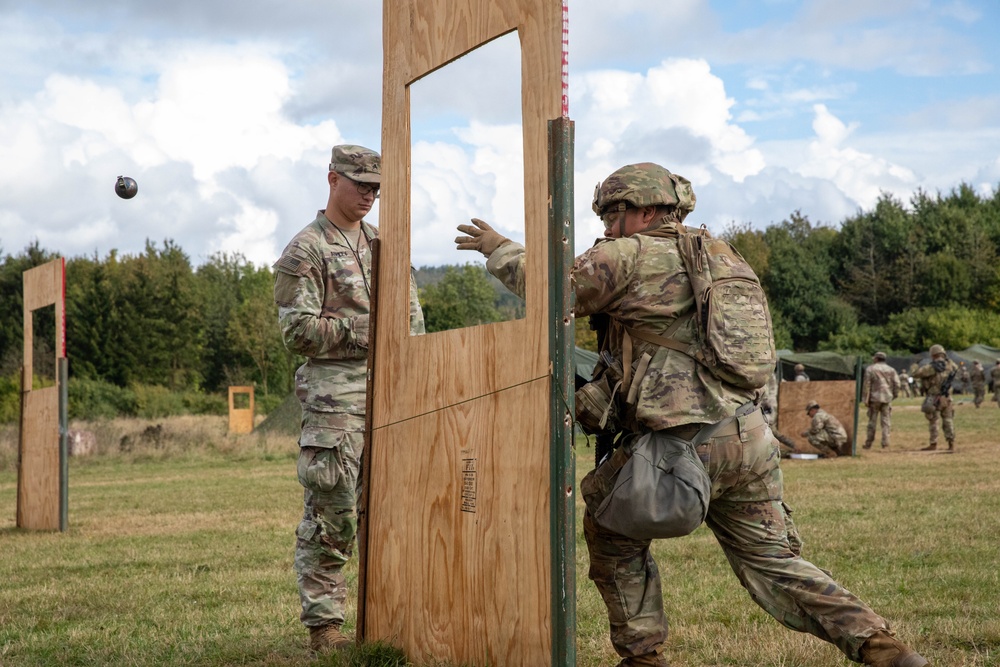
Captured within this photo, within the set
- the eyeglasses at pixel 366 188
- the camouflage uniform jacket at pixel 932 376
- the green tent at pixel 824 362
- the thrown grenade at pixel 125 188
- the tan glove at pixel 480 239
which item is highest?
the thrown grenade at pixel 125 188

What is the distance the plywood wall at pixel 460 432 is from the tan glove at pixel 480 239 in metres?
0.20

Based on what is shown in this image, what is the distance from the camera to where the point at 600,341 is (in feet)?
14.0

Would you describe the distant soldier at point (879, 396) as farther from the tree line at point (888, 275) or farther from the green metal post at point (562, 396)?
the tree line at point (888, 275)

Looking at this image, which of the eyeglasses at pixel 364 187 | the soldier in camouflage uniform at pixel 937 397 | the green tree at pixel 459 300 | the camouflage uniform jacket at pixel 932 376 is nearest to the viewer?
the green tree at pixel 459 300

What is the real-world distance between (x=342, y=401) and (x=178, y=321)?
153ft

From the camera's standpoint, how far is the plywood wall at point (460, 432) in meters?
3.73

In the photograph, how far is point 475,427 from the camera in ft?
13.3

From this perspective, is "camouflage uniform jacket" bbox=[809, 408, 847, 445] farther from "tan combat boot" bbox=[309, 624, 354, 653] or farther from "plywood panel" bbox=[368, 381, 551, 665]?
"plywood panel" bbox=[368, 381, 551, 665]

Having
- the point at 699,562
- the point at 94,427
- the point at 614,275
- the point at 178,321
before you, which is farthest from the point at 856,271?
the point at 614,275

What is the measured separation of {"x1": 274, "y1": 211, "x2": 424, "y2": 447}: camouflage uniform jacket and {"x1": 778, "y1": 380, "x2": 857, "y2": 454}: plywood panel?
15024 mm

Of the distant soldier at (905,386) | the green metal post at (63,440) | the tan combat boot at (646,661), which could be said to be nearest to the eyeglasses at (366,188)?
the tan combat boot at (646,661)

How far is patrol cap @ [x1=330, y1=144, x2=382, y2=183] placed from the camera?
5.09 metres

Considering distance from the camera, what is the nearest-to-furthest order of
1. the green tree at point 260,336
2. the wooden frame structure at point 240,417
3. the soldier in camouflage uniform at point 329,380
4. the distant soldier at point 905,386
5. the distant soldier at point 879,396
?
the soldier in camouflage uniform at point 329,380
the distant soldier at point 879,396
the wooden frame structure at point 240,417
the distant soldier at point 905,386
the green tree at point 260,336

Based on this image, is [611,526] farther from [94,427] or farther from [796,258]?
[796,258]
